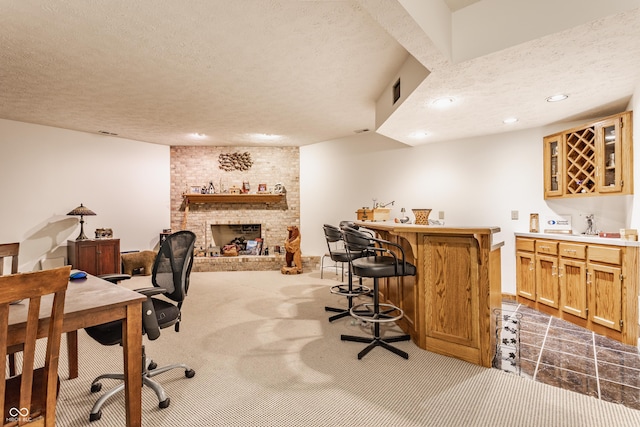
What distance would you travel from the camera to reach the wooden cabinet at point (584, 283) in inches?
115

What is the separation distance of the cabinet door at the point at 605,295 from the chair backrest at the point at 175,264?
3.89 metres

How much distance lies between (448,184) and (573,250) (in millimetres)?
2068

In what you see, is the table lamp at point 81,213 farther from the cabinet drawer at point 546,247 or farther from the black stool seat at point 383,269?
the cabinet drawer at point 546,247

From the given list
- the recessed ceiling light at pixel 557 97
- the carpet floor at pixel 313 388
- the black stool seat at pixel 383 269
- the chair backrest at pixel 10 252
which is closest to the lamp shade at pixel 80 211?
the carpet floor at pixel 313 388

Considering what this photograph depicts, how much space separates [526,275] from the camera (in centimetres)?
415

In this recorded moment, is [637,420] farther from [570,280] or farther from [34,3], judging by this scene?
[34,3]

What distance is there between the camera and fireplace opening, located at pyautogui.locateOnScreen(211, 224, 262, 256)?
691cm

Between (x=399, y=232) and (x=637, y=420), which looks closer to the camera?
(x=637, y=420)

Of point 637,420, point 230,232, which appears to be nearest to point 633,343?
point 637,420

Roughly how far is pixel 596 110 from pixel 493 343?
3.04m

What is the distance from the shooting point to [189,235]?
2375 mm

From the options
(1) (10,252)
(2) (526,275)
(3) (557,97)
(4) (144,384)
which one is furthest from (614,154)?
(1) (10,252)

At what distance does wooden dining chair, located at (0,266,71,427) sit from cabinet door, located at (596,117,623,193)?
4603 millimetres

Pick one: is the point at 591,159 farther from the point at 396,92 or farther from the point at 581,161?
the point at 396,92
